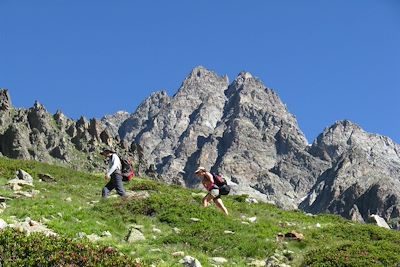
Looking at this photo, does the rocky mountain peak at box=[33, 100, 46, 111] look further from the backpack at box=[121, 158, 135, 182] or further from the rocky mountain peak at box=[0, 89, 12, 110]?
the backpack at box=[121, 158, 135, 182]

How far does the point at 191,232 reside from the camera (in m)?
18.1

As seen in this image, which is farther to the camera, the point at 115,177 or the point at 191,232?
the point at 115,177

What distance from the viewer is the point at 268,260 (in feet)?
51.6

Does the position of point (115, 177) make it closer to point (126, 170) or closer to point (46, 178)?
point (126, 170)

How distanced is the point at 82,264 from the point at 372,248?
394 inches

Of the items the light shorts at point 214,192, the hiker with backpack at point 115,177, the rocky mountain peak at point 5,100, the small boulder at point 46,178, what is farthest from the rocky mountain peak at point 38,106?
the light shorts at point 214,192

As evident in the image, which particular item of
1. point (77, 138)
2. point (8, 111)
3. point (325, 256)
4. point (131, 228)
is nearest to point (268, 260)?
point (325, 256)

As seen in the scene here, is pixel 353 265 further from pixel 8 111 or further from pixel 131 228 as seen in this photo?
pixel 8 111

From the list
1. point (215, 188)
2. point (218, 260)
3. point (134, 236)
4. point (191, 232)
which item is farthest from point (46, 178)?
point (218, 260)

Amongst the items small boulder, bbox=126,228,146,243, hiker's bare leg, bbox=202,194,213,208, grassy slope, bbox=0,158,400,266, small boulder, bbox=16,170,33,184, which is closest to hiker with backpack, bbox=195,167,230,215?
hiker's bare leg, bbox=202,194,213,208

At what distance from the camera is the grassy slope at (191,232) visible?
1564 cm

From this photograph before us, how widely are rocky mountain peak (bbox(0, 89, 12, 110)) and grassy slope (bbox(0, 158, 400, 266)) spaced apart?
138062 mm

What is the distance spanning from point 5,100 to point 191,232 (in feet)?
500

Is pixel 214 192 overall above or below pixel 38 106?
below
